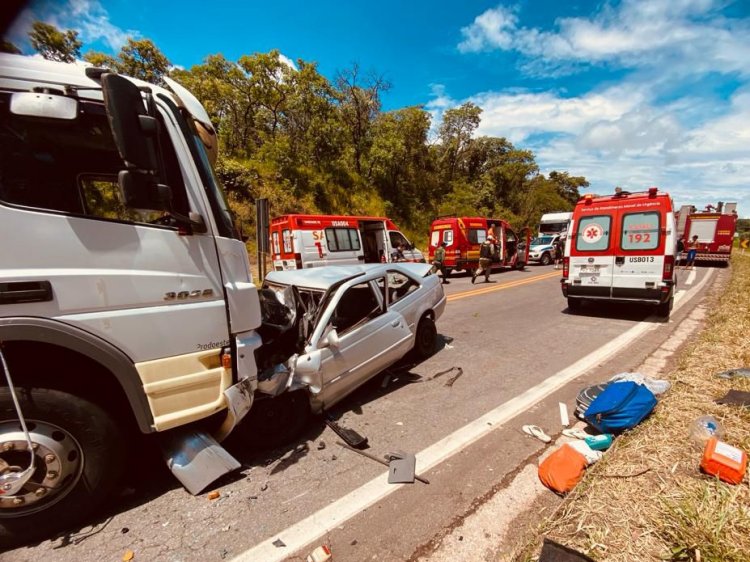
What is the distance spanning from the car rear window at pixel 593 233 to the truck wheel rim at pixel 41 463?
29.6ft

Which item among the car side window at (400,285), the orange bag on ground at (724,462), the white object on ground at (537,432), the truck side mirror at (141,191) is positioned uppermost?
the truck side mirror at (141,191)

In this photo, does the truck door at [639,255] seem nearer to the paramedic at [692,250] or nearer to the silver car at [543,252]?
the silver car at [543,252]

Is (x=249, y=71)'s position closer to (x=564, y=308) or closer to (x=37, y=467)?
(x=564, y=308)

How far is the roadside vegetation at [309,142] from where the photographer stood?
63.1 ft

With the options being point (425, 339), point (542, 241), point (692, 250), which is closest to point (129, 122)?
point (425, 339)

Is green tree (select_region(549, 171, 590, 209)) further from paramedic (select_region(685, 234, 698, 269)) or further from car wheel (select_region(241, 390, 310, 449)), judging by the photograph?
car wheel (select_region(241, 390, 310, 449))

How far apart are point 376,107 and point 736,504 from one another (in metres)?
27.7

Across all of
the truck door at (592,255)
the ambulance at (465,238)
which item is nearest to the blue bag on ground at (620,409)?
the truck door at (592,255)

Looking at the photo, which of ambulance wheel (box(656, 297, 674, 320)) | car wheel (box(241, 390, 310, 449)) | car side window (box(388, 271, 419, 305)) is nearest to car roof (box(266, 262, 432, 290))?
car side window (box(388, 271, 419, 305))

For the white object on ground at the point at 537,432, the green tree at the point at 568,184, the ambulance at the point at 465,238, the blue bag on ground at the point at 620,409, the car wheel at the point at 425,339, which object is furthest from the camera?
the green tree at the point at 568,184

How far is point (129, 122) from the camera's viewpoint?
1.99 meters

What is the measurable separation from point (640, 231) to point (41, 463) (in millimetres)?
9415

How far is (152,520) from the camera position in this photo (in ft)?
7.79

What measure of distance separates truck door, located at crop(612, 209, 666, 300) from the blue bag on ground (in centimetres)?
502
